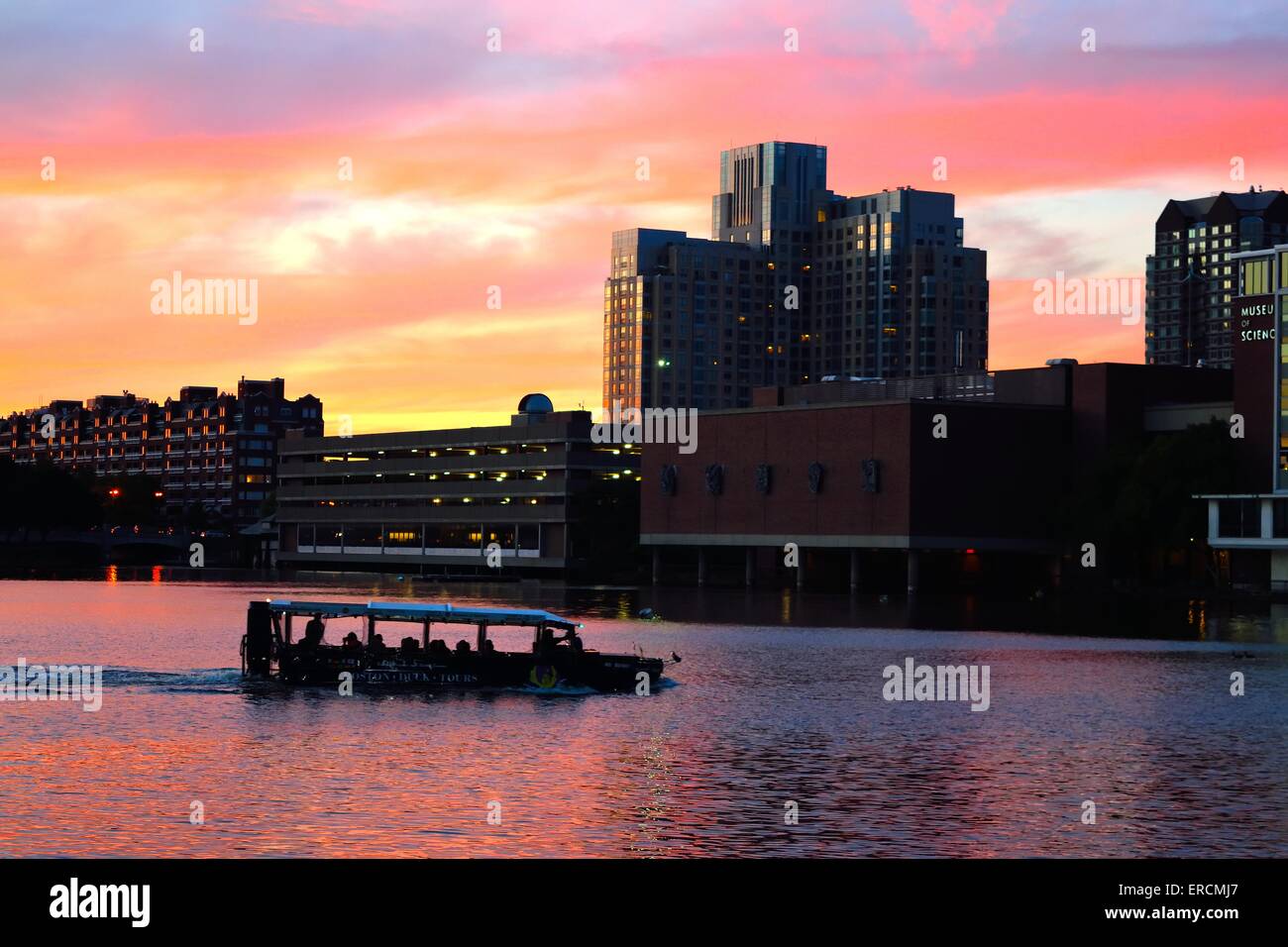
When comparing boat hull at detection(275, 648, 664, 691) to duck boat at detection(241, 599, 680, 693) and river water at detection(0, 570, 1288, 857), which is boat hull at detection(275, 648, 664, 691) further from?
river water at detection(0, 570, 1288, 857)

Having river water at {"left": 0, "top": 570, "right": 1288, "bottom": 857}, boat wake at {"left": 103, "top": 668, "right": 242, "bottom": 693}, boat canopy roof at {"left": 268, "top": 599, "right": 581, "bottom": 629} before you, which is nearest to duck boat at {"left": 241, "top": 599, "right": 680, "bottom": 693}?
boat canopy roof at {"left": 268, "top": 599, "right": 581, "bottom": 629}

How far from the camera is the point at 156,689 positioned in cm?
7031

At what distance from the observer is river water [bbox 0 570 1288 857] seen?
38156 millimetres

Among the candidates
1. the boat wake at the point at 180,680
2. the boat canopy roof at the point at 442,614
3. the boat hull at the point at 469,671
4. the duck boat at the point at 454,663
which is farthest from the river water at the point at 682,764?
the boat canopy roof at the point at 442,614

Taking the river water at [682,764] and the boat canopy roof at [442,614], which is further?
the boat canopy roof at [442,614]

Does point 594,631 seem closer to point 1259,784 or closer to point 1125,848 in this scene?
point 1259,784

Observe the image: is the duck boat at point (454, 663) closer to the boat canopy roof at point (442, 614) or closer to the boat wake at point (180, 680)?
the boat canopy roof at point (442, 614)

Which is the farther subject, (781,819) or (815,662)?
(815,662)

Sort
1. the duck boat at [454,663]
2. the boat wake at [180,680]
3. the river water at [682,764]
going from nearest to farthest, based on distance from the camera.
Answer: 1. the river water at [682,764]
2. the duck boat at [454,663]
3. the boat wake at [180,680]

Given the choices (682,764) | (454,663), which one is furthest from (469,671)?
(682,764)

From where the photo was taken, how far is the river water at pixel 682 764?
125ft

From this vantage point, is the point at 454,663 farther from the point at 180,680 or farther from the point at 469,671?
the point at 180,680
